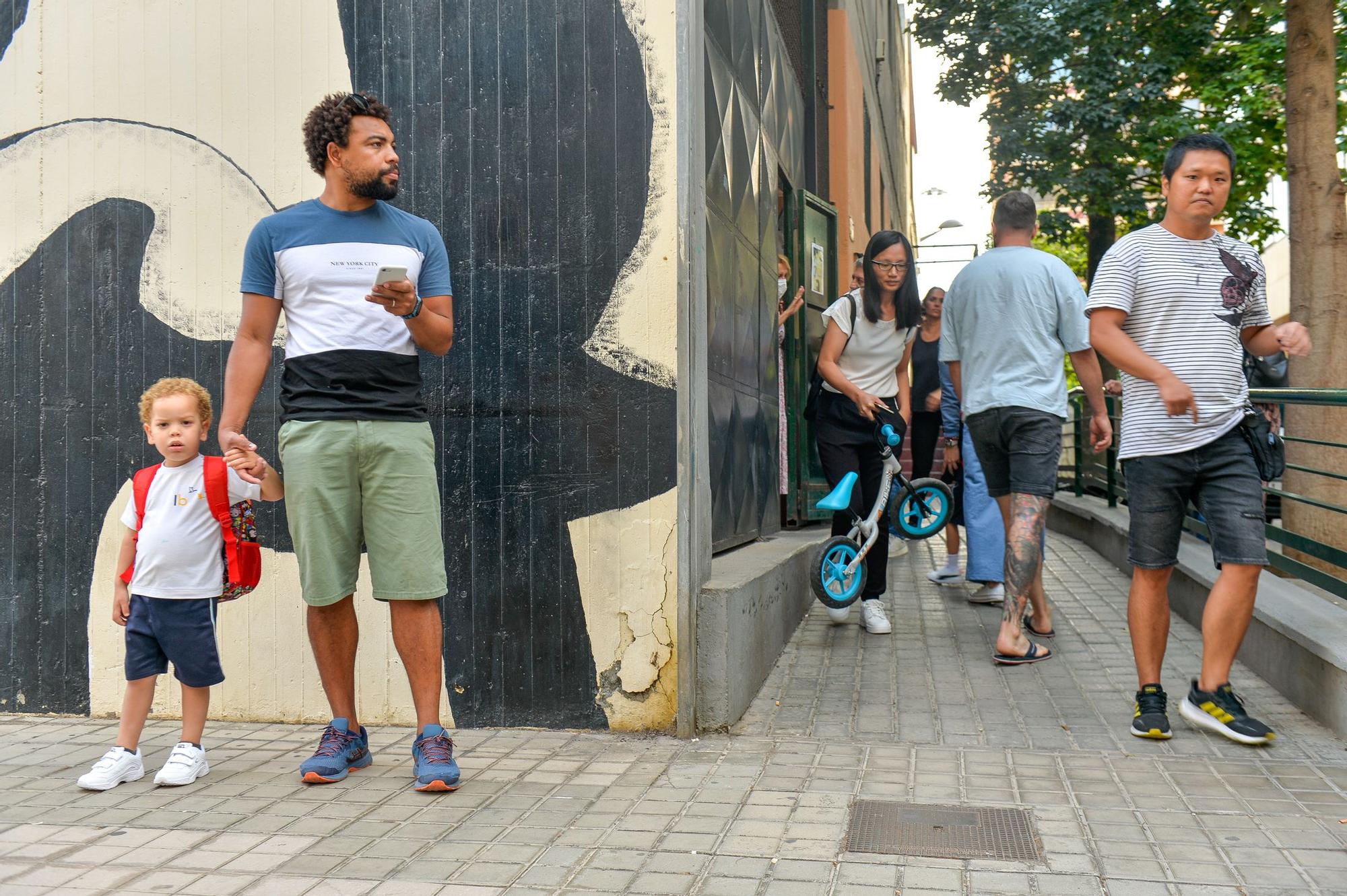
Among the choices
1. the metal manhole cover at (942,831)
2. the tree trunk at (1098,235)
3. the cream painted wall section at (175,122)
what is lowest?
the metal manhole cover at (942,831)

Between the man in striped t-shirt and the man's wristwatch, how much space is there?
7.67ft

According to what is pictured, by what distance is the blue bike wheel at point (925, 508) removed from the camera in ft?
21.0

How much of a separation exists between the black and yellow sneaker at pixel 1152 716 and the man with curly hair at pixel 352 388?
2326 mm

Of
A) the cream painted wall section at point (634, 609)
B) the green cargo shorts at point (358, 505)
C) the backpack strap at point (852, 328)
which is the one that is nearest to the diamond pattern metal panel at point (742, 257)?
the backpack strap at point (852, 328)

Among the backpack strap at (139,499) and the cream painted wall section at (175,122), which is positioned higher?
the cream painted wall section at (175,122)

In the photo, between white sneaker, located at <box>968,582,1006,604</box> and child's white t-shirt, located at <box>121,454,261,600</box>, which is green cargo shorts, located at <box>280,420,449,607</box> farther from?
white sneaker, located at <box>968,582,1006,604</box>

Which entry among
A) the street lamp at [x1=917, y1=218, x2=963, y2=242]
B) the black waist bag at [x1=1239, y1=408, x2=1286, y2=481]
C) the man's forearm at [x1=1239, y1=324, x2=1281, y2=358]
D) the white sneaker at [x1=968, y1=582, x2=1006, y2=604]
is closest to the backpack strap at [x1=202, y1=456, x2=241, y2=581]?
the black waist bag at [x1=1239, y1=408, x2=1286, y2=481]

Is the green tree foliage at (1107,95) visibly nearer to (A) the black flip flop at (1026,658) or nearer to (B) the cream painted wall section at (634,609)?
(A) the black flip flop at (1026,658)

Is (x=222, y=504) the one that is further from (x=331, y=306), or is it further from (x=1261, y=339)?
(x=1261, y=339)

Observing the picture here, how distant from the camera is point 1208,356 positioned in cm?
427

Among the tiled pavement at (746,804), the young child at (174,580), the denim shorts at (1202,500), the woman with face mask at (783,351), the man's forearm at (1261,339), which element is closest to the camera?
the tiled pavement at (746,804)

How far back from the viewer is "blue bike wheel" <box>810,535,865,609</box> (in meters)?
5.93

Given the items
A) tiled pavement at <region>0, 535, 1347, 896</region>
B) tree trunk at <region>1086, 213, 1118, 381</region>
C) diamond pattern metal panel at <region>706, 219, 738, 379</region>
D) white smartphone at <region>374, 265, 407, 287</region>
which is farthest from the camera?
tree trunk at <region>1086, 213, 1118, 381</region>

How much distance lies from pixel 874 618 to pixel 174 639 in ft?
11.1
